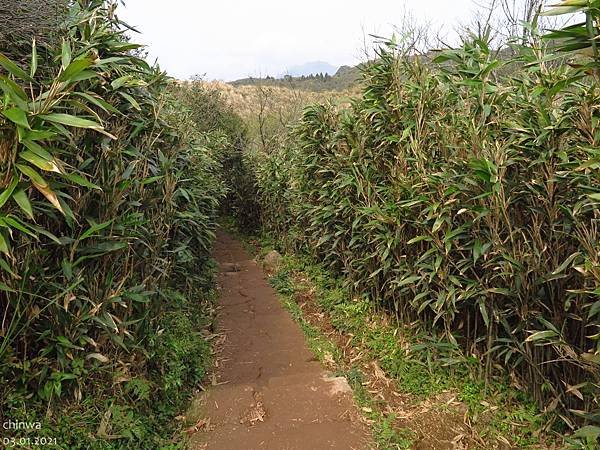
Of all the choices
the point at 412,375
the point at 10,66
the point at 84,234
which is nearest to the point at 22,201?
the point at 84,234

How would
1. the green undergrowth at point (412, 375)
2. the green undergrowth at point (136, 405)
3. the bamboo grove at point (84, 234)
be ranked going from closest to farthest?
the bamboo grove at point (84, 234) < the green undergrowth at point (136, 405) < the green undergrowth at point (412, 375)

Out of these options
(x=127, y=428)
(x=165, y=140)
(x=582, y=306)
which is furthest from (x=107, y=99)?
(x=582, y=306)

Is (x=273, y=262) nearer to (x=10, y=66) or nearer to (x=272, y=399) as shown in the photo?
(x=272, y=399)

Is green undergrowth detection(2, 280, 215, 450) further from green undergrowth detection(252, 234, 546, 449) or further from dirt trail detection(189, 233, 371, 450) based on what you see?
green undergrowth detection(252, 234, 546, 449)

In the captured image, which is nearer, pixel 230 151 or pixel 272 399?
pixel 272 399

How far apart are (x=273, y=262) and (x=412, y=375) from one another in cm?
380

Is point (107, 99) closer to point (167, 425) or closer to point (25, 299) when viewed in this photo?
point (25, 299)

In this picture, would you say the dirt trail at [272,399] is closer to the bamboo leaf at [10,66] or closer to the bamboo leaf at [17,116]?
the bamboo leaf at [17,116]

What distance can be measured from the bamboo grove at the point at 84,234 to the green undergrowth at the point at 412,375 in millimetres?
1438

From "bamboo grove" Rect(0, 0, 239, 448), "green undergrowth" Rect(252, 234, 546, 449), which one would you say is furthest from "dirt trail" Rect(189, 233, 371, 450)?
"bamboo grove" Rect(0, 0, 239, 448)

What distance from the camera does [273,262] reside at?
6828mm

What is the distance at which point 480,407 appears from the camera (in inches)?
110

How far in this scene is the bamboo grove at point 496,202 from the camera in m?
A: 2.20

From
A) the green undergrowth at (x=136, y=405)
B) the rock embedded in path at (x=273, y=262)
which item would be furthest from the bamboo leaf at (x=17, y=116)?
the rock embedded in path at (x=273, y=262)
